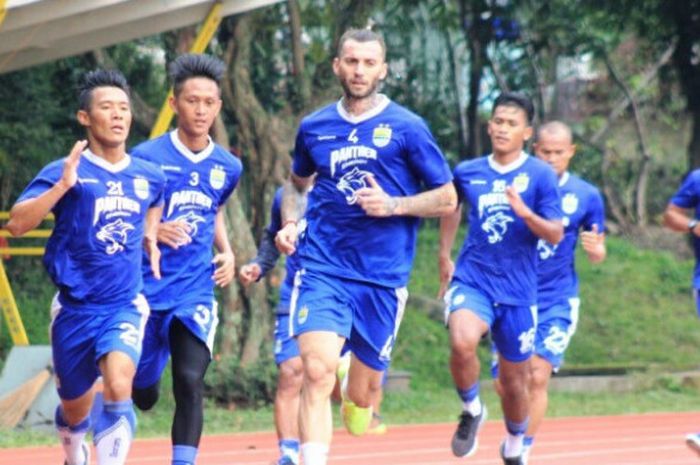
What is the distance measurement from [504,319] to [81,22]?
503 centimetres

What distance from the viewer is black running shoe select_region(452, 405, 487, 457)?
35.2 feet

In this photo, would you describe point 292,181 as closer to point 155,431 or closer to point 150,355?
point 150,355

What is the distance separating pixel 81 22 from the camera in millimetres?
14023

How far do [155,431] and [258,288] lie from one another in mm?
2532

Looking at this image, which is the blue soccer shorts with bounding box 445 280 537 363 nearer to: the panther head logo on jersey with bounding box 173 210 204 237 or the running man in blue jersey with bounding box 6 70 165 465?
the panther head logo on jersey with bounding box 173 210 204 237

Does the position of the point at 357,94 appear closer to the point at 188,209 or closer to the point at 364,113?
the point at 364,113

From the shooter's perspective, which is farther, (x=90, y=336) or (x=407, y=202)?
(x=407, y=202)

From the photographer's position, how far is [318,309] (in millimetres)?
8773

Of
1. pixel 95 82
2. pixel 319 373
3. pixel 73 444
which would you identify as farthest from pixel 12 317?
pixel 319 373

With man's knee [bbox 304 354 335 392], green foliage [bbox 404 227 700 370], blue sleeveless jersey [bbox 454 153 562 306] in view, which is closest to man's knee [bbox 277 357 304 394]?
blue sleeveless jersey [bbox 454 153 562 306]

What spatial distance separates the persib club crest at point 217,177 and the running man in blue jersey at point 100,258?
2.39 ft

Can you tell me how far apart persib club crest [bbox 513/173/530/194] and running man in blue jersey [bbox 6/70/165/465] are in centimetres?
266

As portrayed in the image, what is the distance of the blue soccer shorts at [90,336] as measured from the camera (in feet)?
28.3

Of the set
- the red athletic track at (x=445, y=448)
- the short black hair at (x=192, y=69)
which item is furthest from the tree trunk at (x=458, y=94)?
the short black hair at (x=192, y=69)
